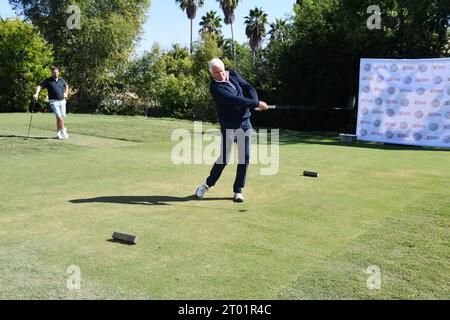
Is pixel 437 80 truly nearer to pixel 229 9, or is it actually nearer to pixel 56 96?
pixel 56 96

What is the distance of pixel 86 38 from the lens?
31031mm

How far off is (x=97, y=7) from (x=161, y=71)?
5900 millimetres

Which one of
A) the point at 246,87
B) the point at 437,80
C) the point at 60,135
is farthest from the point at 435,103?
the point at 60,135

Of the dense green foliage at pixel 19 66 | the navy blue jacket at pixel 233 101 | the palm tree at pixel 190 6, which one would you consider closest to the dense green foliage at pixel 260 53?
the dense green foliage at pixel 19 66

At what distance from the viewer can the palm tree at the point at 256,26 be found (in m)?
58.2

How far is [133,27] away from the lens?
3284 centimetres

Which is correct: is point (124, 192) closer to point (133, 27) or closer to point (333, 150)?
point (333, 150)

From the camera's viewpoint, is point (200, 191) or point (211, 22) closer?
point (200, 191)

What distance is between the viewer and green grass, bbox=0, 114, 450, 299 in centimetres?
405

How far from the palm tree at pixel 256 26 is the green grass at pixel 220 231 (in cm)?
4990

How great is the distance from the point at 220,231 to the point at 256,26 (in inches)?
2189

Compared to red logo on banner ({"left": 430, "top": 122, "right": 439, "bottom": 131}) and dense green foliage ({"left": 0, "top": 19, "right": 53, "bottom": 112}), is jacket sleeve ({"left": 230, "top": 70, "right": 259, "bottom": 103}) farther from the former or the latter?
dense green foliage ({"left": 0, "top": 19, "right": 53, "bottom": 112})

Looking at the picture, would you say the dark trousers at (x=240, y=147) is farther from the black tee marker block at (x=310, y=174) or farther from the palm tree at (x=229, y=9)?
the palm tree at (x=229, y=9)

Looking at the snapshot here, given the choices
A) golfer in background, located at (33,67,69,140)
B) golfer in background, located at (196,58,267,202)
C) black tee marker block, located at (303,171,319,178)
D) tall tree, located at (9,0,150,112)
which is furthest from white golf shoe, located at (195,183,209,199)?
tall tree, located at (9,0,150,112)
